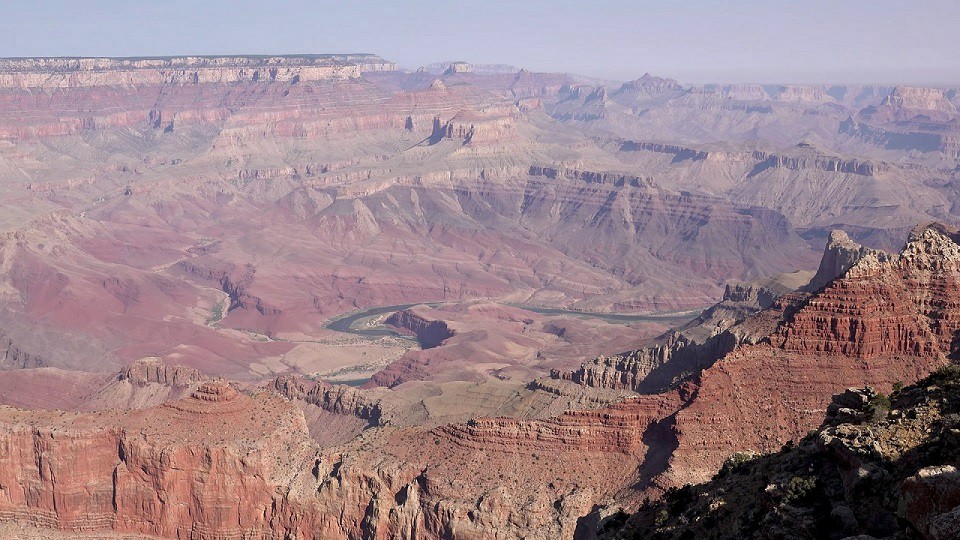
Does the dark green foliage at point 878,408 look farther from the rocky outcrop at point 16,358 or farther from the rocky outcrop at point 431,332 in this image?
the rocky outcrop at point 16,358

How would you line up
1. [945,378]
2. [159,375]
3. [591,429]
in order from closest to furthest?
[945,378]
[591,429]
[159,375]

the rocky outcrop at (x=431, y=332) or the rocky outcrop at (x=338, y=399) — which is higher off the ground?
the rocky outcrop at (x=431, y=332)

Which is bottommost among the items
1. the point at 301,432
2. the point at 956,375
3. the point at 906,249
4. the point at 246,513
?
the point at 246,513

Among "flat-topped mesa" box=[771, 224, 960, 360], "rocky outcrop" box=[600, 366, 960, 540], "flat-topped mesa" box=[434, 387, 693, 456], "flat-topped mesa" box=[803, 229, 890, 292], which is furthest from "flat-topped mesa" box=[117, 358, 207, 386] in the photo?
"rocky outcrop" box=[600, 366, 960, 540]

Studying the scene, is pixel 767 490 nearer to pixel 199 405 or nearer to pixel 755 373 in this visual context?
pixel 755 373

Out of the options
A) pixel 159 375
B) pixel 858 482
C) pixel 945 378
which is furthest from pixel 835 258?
pixel 858 482

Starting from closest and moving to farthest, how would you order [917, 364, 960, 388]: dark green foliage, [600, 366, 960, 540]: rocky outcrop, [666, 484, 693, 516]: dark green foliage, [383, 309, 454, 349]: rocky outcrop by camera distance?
[600, 366, 960, 540]: rocky outcrop < [917, 364, 960, 388]: dark green foliage < [666, 484, 693, 516]: dark green foliage < [383, 309, 454, 349]: rocky outcrop

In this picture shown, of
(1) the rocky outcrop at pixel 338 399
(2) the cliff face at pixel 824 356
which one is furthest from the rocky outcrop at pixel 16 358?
(2) the cliff face at pixel 824 356

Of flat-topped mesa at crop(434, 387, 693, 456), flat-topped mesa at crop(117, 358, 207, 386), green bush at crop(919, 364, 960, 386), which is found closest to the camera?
green bush at crop(919, 364, 960, 386)

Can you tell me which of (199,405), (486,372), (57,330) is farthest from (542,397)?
(57,330)

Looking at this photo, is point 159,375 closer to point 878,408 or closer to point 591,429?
point 591,429

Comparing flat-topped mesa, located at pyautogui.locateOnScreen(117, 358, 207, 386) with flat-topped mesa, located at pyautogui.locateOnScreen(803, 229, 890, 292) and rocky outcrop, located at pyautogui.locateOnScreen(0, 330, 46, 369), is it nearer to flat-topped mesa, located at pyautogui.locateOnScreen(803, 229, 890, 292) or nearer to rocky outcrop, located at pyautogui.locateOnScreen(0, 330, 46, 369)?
rocky outcrop, located at pyautogui.locateOnScreen(0, 330, 46, 369)
